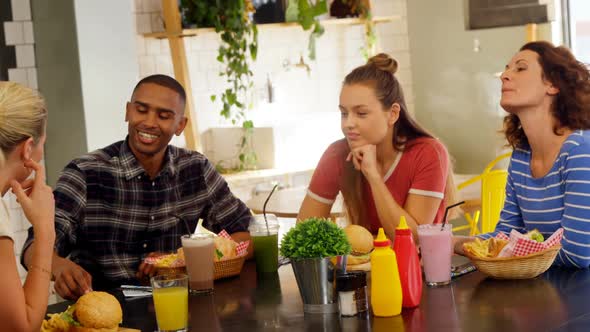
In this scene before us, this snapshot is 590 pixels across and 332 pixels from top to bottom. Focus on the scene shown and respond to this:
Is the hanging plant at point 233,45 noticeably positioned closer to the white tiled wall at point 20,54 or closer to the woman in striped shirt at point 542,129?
the white tiled wall at point 20,54

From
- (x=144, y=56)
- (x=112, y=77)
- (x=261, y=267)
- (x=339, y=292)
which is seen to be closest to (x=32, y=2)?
(x=112, y=77)

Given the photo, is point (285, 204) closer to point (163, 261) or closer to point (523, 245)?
point (163, 261)

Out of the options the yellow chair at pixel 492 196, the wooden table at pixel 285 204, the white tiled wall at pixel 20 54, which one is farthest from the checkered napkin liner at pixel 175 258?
the yellow chair at pixel 492 196

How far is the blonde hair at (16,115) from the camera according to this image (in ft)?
7.25

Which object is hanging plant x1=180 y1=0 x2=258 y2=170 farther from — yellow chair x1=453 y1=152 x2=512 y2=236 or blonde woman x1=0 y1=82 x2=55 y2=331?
blonde woman x1=0 y1=82 x2=55 y2=331

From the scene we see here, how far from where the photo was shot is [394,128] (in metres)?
3.50

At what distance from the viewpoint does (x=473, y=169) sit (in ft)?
22.1

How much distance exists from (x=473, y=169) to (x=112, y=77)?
2.99 metres

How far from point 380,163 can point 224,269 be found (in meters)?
0.92

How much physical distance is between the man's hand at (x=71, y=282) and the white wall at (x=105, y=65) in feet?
6.27

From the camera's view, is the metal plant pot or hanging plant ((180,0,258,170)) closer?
the metal plant pot

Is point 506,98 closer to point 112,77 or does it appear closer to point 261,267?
point 261,267

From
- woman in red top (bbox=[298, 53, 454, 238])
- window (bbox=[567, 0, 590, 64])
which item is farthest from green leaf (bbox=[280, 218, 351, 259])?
window (bbox=[567, 0, 590, 64])

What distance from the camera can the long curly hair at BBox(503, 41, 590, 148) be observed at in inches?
118
